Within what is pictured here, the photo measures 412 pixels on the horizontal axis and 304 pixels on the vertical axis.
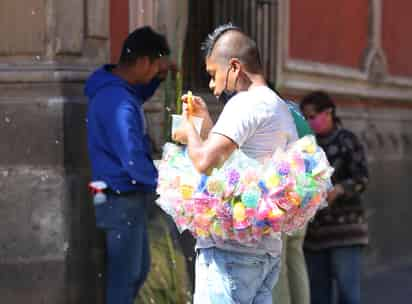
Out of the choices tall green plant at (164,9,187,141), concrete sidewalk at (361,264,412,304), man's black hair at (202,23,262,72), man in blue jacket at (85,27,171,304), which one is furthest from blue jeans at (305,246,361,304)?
man's black hair at (202,23,262,72)

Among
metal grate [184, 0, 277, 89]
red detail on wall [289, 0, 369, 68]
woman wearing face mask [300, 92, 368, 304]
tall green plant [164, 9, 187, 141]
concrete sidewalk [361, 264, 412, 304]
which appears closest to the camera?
woman wearing face mask [300, 92, 368, 304]

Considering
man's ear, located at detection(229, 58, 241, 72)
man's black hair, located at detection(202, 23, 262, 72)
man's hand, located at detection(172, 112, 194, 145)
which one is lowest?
man's hand, located at detection(172, 112, 194, 145)

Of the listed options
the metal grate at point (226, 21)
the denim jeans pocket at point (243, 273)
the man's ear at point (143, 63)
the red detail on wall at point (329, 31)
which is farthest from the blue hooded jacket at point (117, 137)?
the red detail on wall at point (329, 31)

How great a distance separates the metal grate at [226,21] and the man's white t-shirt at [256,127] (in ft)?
13.1

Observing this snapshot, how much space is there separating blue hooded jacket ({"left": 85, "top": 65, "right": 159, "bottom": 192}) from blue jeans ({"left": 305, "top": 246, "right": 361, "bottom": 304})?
164 cm

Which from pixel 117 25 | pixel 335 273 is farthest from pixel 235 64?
pixel 335 273

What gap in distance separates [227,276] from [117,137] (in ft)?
5.55

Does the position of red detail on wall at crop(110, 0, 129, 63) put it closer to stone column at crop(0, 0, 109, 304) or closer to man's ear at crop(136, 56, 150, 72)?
stone column at crop(0, 0, 109, 304)

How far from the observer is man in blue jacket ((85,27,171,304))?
5.68 m

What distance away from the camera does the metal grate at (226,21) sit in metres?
8.39

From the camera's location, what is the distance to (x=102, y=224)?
5.86 meters

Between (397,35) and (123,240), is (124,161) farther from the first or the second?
(397,35)

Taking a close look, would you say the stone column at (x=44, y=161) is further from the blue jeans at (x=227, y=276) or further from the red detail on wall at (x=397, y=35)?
the red detail on wall at (x=397, y=35)

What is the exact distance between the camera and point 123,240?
5844 mm
